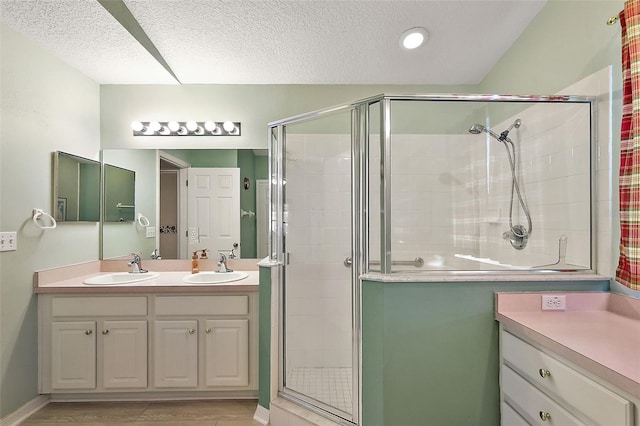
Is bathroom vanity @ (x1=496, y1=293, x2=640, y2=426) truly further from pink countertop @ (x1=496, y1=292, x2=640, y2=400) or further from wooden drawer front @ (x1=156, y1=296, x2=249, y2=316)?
wooden drawer front @ (x1=156, y1=296, x2=249, y2=316)

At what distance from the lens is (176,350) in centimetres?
215

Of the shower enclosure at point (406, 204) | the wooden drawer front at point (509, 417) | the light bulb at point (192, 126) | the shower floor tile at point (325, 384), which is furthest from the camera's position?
the light bulb at point (192, 126)

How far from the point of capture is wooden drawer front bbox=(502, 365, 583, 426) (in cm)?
110

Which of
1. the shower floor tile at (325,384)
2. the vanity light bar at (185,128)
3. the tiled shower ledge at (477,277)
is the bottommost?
the shower floor tile at (325,384)

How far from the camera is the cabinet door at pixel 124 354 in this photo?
7.00 ft

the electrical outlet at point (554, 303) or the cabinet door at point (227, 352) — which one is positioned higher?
the electrical outlet at point (554, 303)

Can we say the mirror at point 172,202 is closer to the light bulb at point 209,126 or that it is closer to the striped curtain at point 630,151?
the light bulb at point 209,126

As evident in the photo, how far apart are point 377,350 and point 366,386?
210 millimetres

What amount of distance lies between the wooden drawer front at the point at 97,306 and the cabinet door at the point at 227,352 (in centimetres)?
51

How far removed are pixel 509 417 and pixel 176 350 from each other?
2.03m

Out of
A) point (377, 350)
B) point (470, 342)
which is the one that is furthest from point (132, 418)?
point (470, 342)

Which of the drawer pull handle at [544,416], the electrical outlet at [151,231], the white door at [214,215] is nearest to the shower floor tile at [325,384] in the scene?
the drawer pull handle at [544,416]

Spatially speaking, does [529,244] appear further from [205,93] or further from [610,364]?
[205,93]

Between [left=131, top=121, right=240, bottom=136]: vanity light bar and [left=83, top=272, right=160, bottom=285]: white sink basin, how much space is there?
4.05 ft
